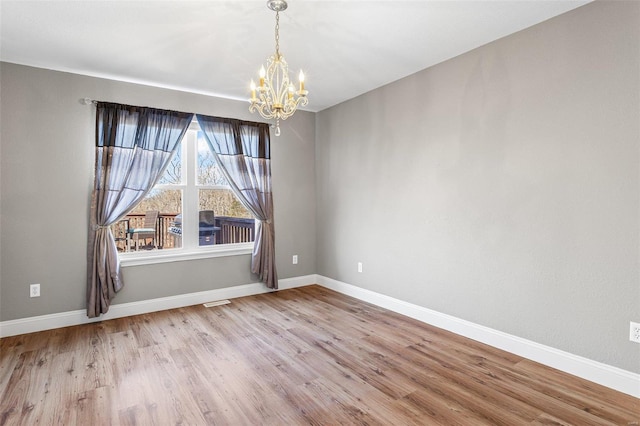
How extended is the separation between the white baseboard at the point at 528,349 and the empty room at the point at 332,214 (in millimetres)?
17

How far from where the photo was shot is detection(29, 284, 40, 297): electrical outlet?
3.39m

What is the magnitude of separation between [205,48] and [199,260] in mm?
2479

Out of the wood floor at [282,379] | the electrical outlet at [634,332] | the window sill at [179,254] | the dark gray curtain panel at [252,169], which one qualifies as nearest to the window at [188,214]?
the window sill at [179,254]

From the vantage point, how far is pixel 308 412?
2104 mm

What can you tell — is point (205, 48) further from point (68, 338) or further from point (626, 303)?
point (626, 303)

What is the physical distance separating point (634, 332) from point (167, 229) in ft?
14.5

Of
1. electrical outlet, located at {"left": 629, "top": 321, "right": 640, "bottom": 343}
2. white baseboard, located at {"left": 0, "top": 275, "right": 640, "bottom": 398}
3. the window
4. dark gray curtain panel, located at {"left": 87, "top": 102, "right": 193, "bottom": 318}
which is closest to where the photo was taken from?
→ electrical outlet, located at {"left": 629, "top": 321, "right": 640, "bottom": 343}

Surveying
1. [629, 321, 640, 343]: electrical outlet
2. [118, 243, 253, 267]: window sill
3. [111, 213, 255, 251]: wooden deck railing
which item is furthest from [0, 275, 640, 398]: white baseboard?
[111, 213, 255, 251]: wooden deck railing

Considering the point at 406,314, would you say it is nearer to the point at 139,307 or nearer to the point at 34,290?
the point at 139,307

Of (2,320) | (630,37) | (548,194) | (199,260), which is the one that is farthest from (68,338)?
(630,37)

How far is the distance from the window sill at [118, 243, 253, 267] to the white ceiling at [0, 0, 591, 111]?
6.52 feet

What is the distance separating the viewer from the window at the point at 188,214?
4043mm

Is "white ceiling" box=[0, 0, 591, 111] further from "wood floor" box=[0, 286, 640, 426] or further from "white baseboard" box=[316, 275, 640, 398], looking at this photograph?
"wood floor" box=[0, 286, 640, 426]

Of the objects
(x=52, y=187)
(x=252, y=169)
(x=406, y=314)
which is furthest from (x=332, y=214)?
(x=52, y=187)
